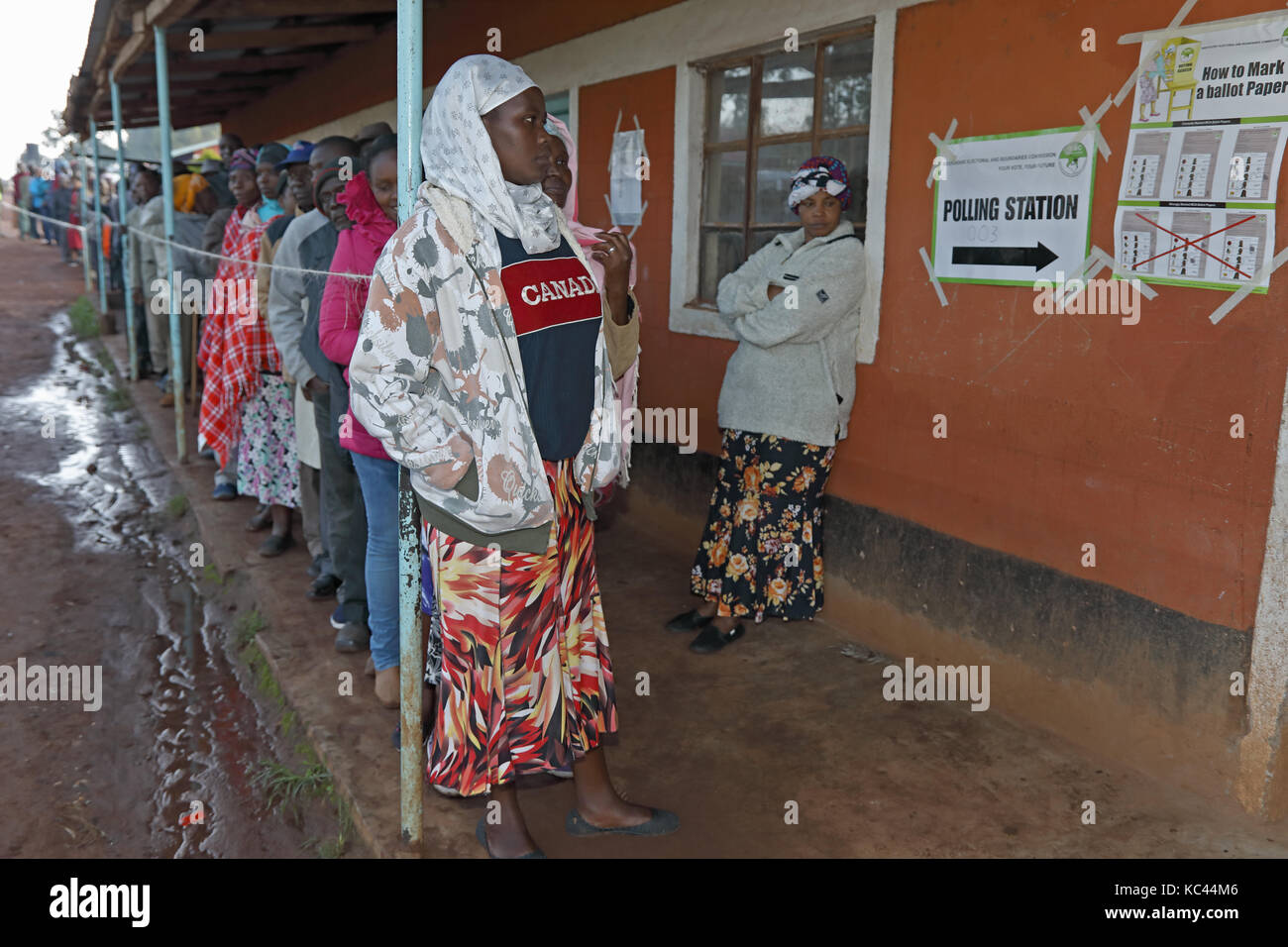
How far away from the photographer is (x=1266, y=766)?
109 inches

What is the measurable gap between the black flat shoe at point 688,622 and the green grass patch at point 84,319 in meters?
12.1

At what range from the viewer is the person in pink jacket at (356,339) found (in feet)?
10.8

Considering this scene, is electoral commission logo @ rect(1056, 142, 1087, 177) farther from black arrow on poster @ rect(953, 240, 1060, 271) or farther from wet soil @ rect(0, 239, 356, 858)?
wet soil @ rect(0, 239, 356, 858)

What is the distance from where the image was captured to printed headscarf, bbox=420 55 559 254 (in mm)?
2232

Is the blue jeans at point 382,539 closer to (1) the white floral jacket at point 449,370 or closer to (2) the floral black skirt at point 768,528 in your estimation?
(1) the white floral jacket at point 449,370

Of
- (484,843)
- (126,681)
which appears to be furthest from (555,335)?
(126,681)

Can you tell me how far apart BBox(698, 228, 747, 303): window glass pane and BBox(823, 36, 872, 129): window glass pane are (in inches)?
30.6

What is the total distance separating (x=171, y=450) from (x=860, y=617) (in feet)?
17.6

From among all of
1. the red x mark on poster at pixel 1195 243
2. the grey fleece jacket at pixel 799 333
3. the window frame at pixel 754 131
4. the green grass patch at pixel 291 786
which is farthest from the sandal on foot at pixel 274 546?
the red x mark on poster at pixel 1195 243

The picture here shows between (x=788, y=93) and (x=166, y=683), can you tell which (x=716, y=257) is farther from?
(x=166, y=683)

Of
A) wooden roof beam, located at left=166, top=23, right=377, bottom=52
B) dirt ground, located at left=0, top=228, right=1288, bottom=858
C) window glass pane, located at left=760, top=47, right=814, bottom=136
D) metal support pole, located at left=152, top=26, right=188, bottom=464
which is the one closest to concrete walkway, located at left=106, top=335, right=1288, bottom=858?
dirt ground, located at left=0, top=228, right=1288, bottom=858

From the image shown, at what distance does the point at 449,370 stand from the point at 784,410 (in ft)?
6.23

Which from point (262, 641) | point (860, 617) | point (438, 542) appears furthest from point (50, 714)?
point (860, 617)

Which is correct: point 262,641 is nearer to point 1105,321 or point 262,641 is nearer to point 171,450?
point 1105,321
